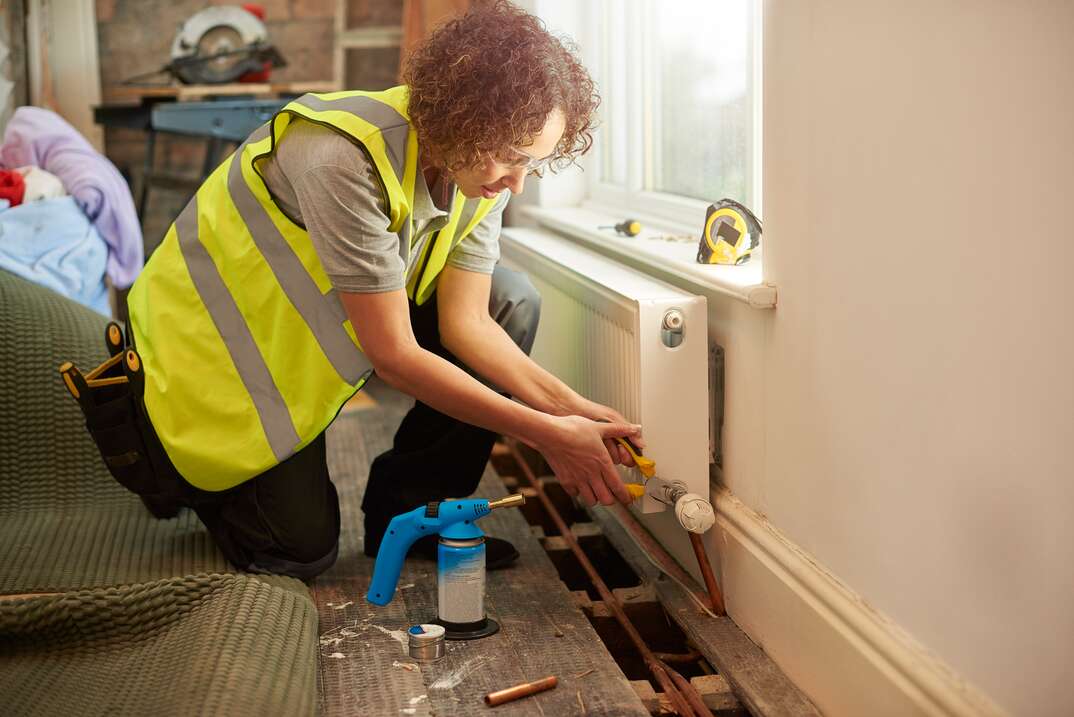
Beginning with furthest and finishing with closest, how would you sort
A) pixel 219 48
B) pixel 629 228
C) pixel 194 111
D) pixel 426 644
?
1. pixel 219 48
2. pixel 194 111
3. pixel 629 228
4. pixel 426 644

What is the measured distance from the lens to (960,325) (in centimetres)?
121

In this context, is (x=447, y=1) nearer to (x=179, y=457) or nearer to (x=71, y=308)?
(x=71, y=308)

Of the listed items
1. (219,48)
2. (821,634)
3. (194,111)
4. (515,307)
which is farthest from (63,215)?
(821,634)

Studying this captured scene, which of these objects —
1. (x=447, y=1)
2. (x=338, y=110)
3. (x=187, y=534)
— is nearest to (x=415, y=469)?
(x=187, y=534)

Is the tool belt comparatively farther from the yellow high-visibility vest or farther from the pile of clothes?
the pile of clothes

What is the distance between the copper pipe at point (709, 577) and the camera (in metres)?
1.88

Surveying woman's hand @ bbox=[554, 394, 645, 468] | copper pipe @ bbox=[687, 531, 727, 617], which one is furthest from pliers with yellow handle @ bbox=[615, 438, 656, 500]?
copper pipe @ bbox=[687, 531, 727, 617]

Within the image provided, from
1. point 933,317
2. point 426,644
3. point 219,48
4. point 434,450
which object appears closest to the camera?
point 933,317

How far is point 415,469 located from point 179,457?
44cm

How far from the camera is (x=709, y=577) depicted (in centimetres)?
188

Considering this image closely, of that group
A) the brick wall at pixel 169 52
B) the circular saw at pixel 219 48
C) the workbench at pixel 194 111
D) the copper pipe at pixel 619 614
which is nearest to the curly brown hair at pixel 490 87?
the copper pipe at pixel 619 614

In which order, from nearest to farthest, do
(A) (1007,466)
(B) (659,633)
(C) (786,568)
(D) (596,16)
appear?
(A) (1007,466) < (C) (786,568) < (B) (659,633) < (D) (596,16)

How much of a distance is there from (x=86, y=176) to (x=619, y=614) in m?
2.46

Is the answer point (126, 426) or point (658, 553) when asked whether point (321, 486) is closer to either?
point (126, 426)
